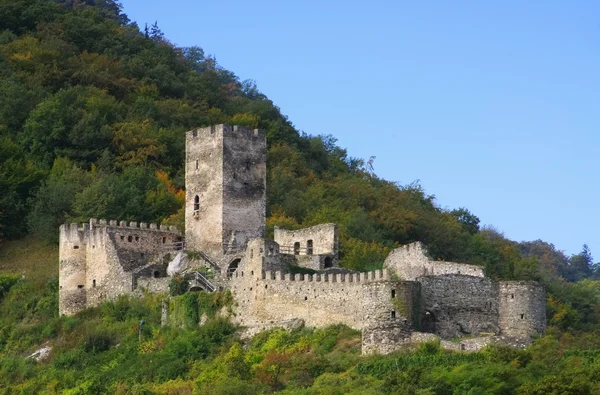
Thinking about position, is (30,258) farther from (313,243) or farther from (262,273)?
(262,273)

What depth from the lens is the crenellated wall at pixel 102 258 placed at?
2692 inches

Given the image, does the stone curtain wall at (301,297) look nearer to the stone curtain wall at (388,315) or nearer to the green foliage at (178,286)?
the stone curtain wall at (388,315)

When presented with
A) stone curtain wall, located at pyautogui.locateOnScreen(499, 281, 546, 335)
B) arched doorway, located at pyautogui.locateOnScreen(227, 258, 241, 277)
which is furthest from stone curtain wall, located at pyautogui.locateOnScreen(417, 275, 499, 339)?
arched doorway, located at pyautogui.locateOnScreen(227, 258, 241, 277)

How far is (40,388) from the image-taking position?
63500 mm

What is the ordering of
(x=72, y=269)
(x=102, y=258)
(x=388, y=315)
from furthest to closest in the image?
(x=72, y=269) → (x=102, y=258) → (x=388, y=315)

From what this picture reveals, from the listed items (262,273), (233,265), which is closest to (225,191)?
(233,265)

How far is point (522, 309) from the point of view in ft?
197

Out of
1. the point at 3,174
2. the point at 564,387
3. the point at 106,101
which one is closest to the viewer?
the point at 564,387

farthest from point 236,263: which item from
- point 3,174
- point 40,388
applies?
point 3,174

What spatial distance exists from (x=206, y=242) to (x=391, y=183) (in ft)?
98.2

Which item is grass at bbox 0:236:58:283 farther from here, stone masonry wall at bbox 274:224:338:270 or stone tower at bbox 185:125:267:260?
stone masonry wall at bbox 274:224:338:270

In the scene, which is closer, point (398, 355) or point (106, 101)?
point (398, 355)

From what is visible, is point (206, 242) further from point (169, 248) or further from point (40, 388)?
point (40, 388)

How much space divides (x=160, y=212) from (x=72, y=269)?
9.20 m
